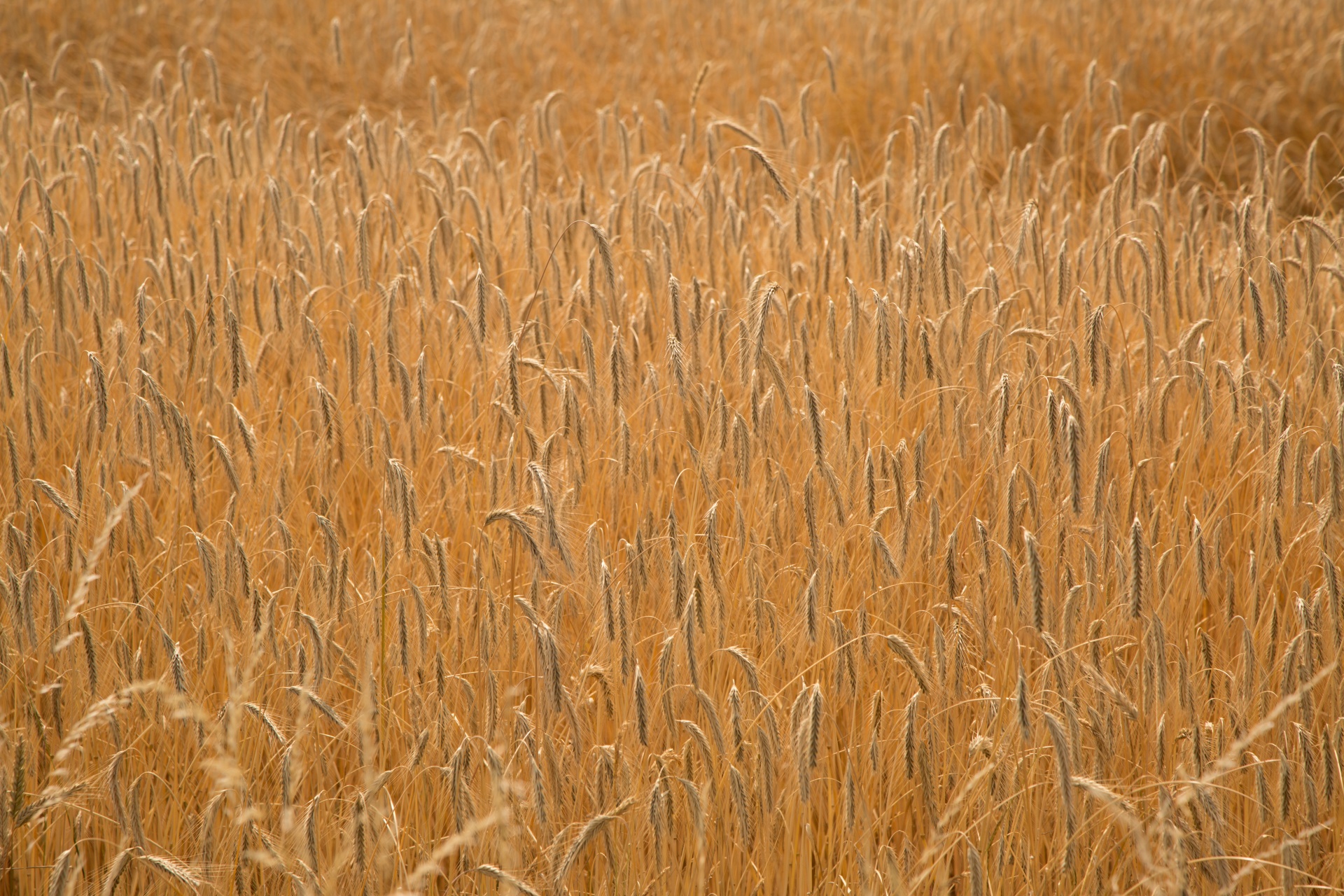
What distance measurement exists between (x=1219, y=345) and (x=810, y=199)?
4.00ft

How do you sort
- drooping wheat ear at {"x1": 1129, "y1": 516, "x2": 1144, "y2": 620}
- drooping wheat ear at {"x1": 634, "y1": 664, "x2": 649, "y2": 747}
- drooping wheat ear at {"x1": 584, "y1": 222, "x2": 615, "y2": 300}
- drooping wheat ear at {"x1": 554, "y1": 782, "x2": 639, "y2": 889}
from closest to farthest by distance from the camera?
1. drooping wheat ear at {"x1": 554, "y1": 782, "x2": 639, "y2": 889}
2. drooping wheat ear at {"x1": 634, "y1": 664, "x2": 649, "y2": 747}
3. drooping wheat ear at {"x1": 1129, "y1": 516, "x2": 1144, "y2": 620}
4. drooping wheat ear at {"x1": 584, "y1": 222, "x2": 615, "y2": 300}

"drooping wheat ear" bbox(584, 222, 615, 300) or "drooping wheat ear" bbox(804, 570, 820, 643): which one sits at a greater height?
"drooping wheat ear" bbox(584, 222, 615, 300)

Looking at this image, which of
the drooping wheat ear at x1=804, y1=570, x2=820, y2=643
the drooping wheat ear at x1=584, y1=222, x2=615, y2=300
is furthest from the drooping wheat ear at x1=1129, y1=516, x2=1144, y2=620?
the drooping wheat ear at x1=584, y1=222, x2=615, y2=300

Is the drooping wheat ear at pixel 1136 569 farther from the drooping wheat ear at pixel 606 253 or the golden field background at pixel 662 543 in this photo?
the drooping wheat ear at pixel 606 253

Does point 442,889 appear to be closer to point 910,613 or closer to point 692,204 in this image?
point 910,613

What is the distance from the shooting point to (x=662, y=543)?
5.89 ft

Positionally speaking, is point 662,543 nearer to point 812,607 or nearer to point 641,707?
point 812,607

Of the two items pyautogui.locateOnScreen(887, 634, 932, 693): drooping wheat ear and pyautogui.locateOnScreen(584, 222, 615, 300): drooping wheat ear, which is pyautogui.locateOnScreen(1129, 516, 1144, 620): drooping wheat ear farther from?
pyautogui.locateOnScreen(584, 222, 615, 300): drooping wheat ear

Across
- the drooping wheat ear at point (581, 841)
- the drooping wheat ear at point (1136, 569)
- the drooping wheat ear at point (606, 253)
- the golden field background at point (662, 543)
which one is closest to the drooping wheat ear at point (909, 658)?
the golden field background at point (662, 543)

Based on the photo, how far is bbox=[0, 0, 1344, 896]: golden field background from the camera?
4.34 feet

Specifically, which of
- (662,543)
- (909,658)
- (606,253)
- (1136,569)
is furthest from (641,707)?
(606,253)

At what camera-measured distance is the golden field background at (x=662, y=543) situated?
1323 mm

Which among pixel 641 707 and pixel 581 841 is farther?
pixel 641 707

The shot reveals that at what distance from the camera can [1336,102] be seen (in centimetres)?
487
